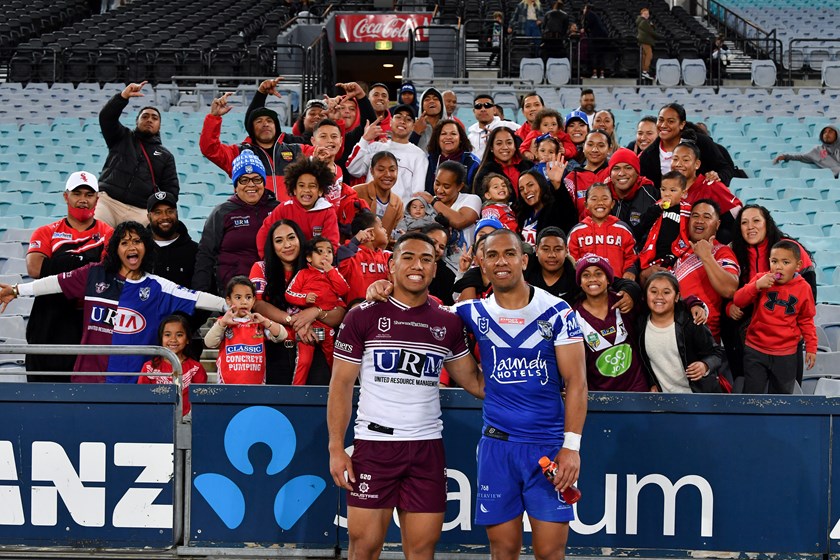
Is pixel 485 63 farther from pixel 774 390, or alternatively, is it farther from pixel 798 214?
pixel 774 390

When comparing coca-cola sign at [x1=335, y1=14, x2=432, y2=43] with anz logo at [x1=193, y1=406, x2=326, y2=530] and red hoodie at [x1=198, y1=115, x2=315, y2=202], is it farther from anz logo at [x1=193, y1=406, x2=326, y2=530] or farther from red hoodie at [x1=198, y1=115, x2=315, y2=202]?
anz logo at [x1=193, y1=406, x2=326, y2=530]

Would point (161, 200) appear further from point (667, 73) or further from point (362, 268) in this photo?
point (667, 73)

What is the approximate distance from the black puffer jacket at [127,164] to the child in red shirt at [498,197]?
2.61m

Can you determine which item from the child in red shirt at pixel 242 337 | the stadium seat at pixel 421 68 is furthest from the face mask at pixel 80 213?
the stadium seat at pixel 421 68

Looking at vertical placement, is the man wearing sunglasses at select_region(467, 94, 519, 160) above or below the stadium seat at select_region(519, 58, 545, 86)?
below

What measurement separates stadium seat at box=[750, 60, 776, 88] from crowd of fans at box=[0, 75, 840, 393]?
40.4 ft

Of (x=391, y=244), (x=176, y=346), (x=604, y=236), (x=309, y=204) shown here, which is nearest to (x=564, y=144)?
(x=391, y=244)

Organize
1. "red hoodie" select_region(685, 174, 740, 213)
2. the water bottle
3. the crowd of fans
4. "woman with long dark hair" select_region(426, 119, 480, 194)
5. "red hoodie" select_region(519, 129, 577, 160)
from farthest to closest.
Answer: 1. "red hoodie" select_region(519, 129, 577, 160)
2. "woman with long dark hair" select_region(426, 119, 480, 194)
3. "red hoodie" select_region(685, 174, 740, 213)
4. the crowd of fans
5. the water bottle

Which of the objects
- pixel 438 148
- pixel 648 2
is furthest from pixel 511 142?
pixel 648 2

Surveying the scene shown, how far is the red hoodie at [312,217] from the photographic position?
749 centimetres

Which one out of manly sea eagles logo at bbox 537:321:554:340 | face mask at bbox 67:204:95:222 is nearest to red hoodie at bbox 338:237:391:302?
face mask at bbox 67:204:95:222

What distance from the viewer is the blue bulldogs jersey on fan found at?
514cm

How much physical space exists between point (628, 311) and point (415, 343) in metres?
1.81

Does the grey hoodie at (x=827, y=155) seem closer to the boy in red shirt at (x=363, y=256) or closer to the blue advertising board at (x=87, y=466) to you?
the boy in red shirt at (x=363, y=256)
